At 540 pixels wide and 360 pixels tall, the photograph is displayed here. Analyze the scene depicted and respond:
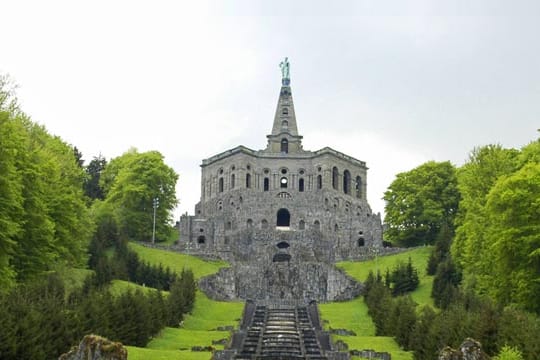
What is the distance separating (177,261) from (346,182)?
36246 mm

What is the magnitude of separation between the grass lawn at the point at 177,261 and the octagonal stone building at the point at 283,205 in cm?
243

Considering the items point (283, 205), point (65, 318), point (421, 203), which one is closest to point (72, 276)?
point (65, 318)

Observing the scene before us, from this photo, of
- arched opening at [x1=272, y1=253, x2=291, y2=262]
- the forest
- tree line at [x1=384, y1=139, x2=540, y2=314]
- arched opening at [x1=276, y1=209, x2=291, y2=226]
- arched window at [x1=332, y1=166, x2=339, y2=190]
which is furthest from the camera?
arched window at [x1=332, y1=166, x2=339, y2=190]

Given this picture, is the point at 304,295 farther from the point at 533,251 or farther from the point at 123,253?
the point at 533,251

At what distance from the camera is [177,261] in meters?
66.9

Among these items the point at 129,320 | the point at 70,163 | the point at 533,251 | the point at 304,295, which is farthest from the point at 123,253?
the point at 533,251

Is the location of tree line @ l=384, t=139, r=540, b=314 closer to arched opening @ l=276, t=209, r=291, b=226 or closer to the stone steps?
the stone steps

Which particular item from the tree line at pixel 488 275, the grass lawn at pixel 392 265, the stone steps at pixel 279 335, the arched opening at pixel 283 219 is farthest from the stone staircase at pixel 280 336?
the arched opening at pixel 283 219

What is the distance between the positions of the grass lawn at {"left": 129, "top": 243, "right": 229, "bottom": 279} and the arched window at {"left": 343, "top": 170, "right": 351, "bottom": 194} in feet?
103

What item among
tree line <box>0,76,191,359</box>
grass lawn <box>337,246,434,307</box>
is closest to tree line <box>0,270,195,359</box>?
tree line <box>0,76,191,359</box>

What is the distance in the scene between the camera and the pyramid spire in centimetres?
10262

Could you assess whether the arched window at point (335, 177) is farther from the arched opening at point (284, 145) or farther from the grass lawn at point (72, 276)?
the grass lawn at point (72, 276)

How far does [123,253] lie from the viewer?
198ft

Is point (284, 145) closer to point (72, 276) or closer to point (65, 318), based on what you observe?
point (72, 276)
